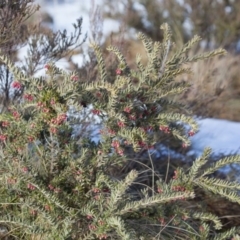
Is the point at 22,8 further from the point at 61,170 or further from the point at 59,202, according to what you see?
the point at 59,202

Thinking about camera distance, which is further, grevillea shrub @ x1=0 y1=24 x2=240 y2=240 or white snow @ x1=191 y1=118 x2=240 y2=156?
white snow @ x1=191 y1=118 x2=240 y2=156

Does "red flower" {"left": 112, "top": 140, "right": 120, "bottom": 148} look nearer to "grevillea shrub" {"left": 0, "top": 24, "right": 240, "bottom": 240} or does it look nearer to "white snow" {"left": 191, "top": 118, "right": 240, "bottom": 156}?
"grevillea shrub" {"left": 0, "top": 24, "right": 240, "bottom": 240}

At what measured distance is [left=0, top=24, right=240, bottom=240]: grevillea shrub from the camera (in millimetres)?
2594

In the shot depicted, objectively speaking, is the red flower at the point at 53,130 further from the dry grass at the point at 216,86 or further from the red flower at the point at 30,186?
the dry grass at the point at 216,86

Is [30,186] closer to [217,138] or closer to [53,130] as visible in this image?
[53,130]

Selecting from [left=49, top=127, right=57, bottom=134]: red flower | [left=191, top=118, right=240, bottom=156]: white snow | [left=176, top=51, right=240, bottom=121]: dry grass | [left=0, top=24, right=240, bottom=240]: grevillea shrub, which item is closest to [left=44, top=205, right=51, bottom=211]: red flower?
[left=0, top=24, right=240, bottom=240]: grevillea shrub

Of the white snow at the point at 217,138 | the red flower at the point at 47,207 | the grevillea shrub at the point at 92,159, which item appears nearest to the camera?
the grevillea shrub at the point at 92,159

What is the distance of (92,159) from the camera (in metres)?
2.79

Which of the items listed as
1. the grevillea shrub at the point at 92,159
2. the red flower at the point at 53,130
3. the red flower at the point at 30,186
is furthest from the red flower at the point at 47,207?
the red flower at the point at 53,130

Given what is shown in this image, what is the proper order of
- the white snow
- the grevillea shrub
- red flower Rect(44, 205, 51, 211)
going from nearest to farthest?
the grevillea shrub → red flower Rect(44, 205, 51, 211) → the white snow

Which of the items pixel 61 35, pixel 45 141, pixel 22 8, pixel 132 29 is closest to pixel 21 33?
pixel 61 35

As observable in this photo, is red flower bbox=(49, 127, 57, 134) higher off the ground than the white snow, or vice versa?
red flower bbox=(49, 127, 57, 134)

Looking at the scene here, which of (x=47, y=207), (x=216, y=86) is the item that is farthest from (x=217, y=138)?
(x=47, y=207)

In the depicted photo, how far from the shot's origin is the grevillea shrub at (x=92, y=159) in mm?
2594
